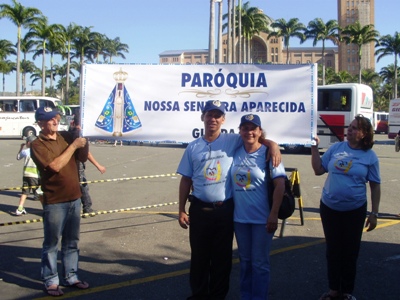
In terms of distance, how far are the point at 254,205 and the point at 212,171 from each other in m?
0.48

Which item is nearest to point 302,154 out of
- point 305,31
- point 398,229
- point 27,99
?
point 398,229

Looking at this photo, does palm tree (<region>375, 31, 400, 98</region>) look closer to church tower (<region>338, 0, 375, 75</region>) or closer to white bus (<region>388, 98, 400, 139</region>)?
white bus (<region>388, 98, 400, 139</region>)

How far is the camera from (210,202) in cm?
434

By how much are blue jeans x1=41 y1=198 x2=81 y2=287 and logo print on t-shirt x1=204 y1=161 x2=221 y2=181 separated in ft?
5.23

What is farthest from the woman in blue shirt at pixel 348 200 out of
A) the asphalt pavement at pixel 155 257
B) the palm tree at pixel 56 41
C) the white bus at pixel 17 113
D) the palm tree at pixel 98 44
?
the palm tree at pixel 98 44

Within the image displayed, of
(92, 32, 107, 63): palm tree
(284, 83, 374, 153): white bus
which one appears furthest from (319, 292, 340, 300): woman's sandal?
(92, 32, 107, 63): palm tree

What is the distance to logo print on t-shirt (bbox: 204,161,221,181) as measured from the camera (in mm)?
4332

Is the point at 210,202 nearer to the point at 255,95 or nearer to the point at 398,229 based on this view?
the point at 255,95

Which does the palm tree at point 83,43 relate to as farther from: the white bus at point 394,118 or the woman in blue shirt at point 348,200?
the woman in blue shirt at point 348,200

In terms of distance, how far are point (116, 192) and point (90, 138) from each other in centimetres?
586

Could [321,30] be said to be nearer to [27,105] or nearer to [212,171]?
[27,105]

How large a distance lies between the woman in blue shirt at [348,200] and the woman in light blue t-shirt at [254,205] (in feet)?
2.54

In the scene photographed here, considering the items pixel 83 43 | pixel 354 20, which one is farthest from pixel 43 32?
pixel 354 20

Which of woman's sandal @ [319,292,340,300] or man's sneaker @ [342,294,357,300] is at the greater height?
man's sneaker @ [342,294,357,300]
